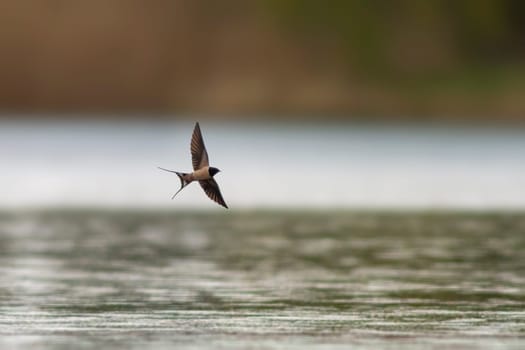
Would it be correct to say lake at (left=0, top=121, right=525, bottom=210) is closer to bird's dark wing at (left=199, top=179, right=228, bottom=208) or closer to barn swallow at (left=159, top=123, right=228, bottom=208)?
barn swallow at (left=159, top=123, right=228, bottom=208)

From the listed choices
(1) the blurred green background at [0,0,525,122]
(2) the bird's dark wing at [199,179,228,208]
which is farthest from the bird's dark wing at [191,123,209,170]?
(1) the blurred green background at [0,0,525,122]

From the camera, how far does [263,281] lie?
77.2 ft

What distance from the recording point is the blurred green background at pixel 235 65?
136 metres

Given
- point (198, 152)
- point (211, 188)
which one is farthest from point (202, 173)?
point (198, 152)

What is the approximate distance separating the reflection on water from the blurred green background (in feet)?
321

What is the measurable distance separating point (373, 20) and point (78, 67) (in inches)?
1032

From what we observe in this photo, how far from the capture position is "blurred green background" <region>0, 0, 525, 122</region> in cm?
13575

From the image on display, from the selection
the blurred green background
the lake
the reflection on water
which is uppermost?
the blurred green background

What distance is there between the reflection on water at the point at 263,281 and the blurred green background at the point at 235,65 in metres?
97.8

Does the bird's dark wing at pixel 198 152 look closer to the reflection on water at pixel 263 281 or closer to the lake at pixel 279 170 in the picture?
the reflection on water at pixel 263 281

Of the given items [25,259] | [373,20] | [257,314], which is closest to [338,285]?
[257,314]

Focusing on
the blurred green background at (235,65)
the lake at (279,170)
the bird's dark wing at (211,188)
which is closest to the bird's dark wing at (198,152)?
the bird's dark wing at (211,188)

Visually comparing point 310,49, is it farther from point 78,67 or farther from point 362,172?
point 362,172

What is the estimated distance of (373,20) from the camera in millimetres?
151375
